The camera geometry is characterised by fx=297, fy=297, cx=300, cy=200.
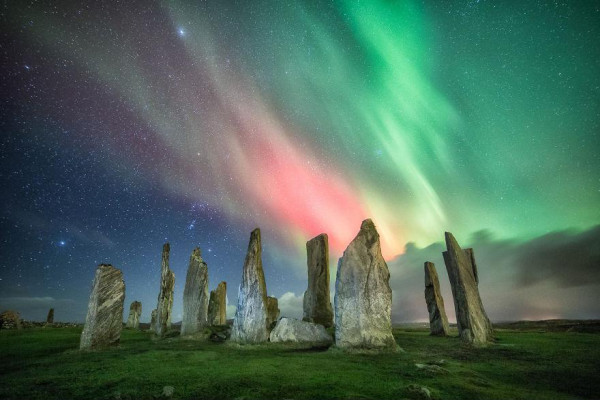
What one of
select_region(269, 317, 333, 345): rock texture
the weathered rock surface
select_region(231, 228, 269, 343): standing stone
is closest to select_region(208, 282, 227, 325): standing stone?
select_region(231, 228, 269, 343): standing stone

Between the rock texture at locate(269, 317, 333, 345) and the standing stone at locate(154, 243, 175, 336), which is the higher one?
the standing stone at locate(154, 243, 175, 336)

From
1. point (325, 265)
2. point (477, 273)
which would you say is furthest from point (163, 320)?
point (477, 273)

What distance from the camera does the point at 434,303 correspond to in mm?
19516

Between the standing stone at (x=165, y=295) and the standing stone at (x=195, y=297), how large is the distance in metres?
1.98

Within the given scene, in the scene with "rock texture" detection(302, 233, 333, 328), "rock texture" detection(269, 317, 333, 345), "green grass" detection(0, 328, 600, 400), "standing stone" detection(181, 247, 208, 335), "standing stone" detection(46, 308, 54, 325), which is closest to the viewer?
"green grass" detection(0, 328, 600, 400)

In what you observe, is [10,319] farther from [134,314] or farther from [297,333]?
[297,333]

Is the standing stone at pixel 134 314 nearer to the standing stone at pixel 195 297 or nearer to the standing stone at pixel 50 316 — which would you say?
the standing stone at pixel 50 316

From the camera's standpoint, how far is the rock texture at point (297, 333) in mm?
13031

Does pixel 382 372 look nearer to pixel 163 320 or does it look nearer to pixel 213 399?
pixel 213 399

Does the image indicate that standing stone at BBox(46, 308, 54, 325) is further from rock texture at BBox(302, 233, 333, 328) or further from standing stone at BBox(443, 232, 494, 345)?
standing stone at BBox(443, 232, 494, 345)

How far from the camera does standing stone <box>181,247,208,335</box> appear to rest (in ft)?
55.1

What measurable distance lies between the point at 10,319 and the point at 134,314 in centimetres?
1148

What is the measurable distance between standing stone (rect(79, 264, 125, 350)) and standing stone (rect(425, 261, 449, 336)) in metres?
17.3

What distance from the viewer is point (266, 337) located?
13.5 meters
